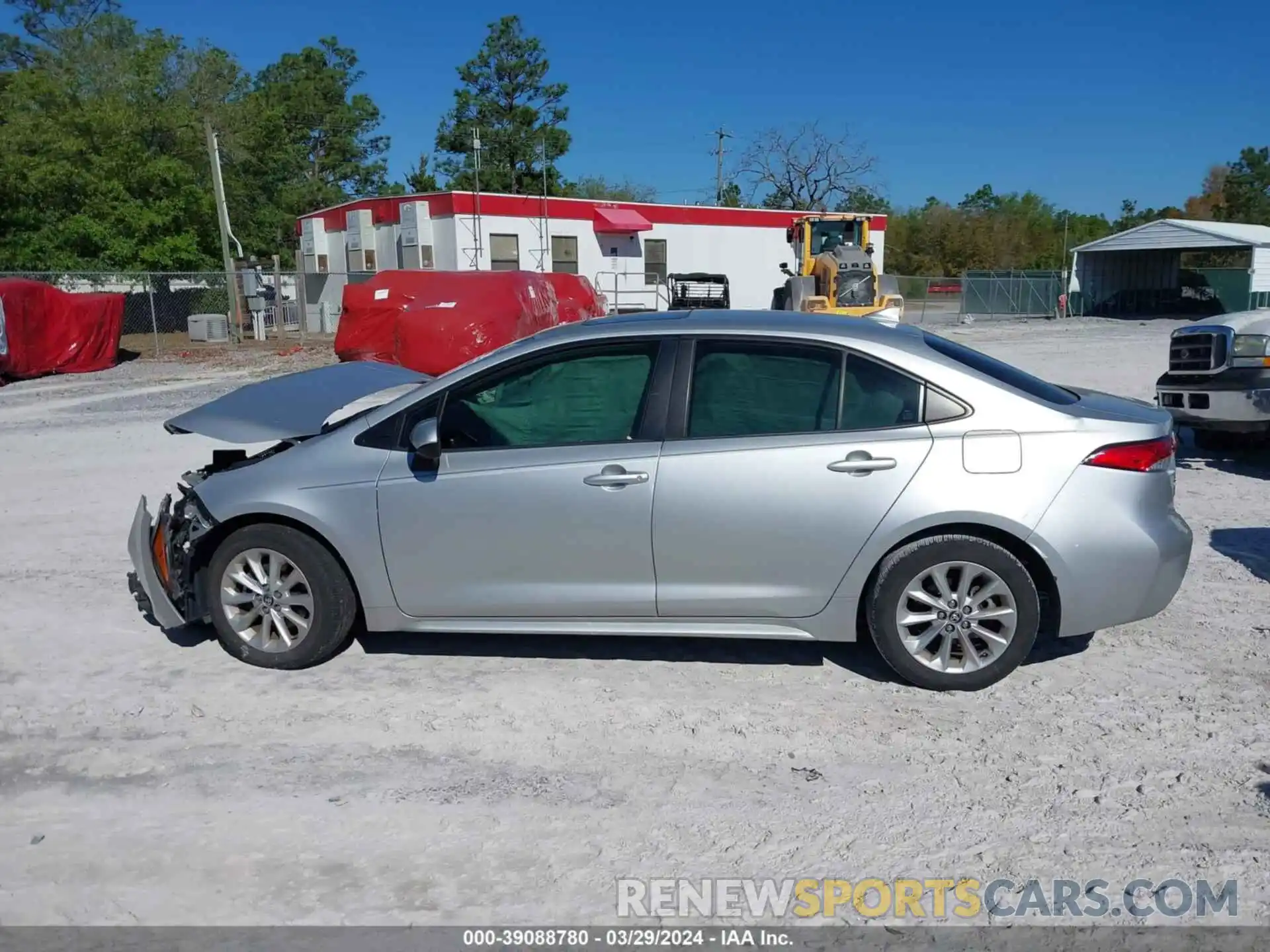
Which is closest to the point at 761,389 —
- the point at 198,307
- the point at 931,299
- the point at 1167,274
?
the point at 198,307

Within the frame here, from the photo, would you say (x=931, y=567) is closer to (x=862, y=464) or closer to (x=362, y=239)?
(x=862, y=464)

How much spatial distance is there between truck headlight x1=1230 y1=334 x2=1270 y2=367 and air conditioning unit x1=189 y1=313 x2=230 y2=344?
85.5ft

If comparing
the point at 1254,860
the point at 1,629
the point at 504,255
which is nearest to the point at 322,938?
the point at 1254,860

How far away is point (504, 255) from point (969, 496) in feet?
97.7

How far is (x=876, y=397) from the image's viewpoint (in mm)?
4570

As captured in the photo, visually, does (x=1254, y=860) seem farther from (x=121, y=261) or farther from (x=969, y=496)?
(x=121, y=261)

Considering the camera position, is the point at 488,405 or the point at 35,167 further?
the point at 35,167

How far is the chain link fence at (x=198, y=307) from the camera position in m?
27.8

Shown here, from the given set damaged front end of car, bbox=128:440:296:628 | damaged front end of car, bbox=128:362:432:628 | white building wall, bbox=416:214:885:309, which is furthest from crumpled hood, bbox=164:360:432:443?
white building wall, bbox=416:214:885:309

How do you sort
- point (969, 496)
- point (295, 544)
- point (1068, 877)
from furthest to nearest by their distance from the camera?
1. point (295, 544)
2. point (969, 496)
3. point (1068, 877)

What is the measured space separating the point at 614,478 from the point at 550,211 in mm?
30691

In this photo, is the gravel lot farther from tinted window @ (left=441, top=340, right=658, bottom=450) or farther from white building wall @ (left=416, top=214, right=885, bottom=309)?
white building wall @ (left=416, top=214, right=885, bottom=309)

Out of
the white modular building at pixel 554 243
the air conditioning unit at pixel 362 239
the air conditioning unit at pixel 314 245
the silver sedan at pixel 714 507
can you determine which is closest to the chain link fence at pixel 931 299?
the white modular building at pixel 554 243

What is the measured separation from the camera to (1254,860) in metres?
3.33
